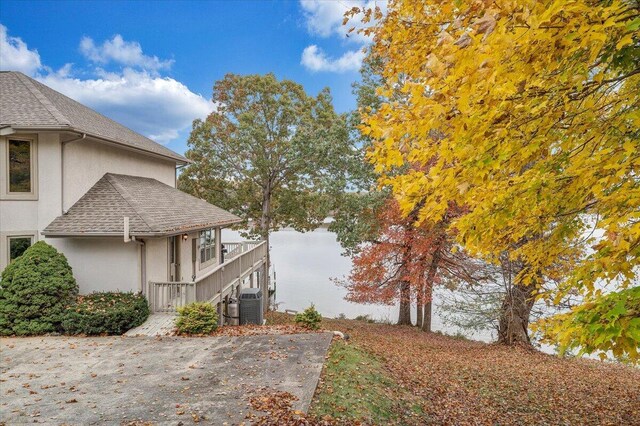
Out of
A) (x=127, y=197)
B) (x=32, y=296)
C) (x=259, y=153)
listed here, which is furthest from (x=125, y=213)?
(x=259, y=153)

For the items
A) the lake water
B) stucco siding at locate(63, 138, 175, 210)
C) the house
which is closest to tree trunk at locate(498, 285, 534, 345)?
the lake water

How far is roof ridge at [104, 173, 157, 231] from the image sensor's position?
469 inches

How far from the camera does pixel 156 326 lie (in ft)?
Result: 36.0

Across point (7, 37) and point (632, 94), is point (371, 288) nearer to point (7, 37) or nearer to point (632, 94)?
point (632, 94)

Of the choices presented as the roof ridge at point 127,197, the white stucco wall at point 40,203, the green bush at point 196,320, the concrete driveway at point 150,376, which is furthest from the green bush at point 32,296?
the green bush at point 196,320

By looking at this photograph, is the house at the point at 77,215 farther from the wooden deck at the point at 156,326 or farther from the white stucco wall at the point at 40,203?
the wooden deck at the point at 156,326

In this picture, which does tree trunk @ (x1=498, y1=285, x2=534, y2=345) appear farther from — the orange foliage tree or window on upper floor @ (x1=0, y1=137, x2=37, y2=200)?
window on upper floor @ (x1=0, y1=137, x2=37, y2=200)

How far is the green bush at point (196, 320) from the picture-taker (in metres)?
10.5

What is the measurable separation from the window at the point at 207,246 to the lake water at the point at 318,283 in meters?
6.59

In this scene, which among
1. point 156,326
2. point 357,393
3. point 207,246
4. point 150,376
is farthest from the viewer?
point 207,246

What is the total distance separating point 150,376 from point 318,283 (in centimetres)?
2993

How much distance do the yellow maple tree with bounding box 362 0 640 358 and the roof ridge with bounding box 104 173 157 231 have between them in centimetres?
922

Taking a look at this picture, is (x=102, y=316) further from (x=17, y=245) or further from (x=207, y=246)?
(x=207, y=246)

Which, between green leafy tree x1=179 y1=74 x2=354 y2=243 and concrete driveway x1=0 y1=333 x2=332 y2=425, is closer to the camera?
concrete driveway x1=0 y1=333 x2=332 y2=425
